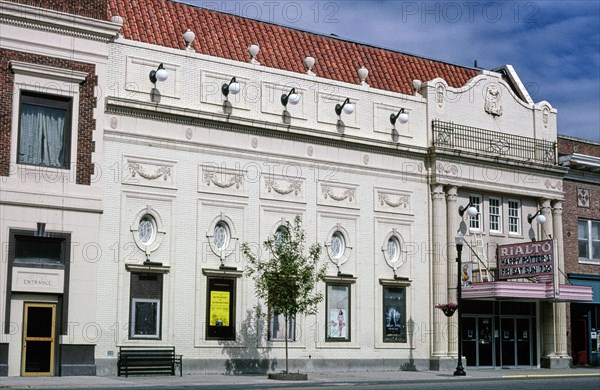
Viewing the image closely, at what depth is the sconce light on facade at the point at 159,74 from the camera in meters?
32.1

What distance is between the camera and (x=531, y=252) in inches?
1554

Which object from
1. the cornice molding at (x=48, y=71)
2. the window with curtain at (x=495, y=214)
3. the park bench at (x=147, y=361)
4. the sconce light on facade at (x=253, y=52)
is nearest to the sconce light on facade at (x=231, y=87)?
the sconce light on facade at (x=253, y=52)

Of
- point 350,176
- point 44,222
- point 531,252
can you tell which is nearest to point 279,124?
point 350,176

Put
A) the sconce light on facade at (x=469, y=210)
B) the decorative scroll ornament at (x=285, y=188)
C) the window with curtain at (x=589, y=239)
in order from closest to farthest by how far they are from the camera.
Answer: the decorative scroll ornament at (x=285, y=188) < the sconce light on facade at (x=469, y=210) < the window with curtain at (x=589, y=239)

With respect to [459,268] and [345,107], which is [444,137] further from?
[459,268]

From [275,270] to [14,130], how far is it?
9771mm

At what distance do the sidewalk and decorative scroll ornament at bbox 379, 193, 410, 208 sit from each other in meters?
6.76

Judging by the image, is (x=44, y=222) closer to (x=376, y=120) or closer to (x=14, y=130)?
(x=14, y=130)

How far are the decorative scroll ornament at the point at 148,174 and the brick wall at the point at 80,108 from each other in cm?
171

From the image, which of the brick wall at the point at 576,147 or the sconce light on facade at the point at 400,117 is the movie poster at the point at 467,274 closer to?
the sconce light on facade at the point at 400,117

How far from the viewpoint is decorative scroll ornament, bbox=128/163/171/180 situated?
31844mm

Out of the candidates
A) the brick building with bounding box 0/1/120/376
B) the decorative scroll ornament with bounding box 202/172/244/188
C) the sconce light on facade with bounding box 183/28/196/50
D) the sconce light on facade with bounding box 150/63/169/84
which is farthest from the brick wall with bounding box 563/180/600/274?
the brick building with bounding box 0/1/120/376

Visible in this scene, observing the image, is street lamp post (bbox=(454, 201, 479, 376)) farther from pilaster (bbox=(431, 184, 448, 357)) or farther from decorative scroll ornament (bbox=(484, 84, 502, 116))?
decorative scroll ornament (bbox=(484, 84, 502, 116))

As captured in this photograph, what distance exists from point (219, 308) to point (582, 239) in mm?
20338
